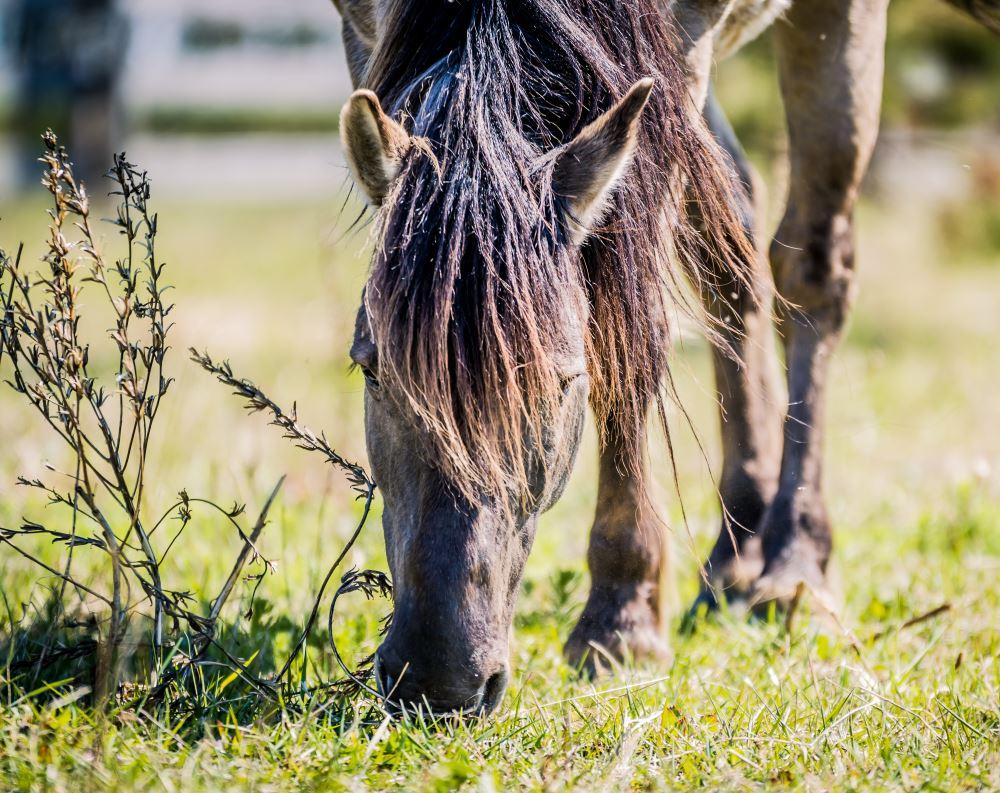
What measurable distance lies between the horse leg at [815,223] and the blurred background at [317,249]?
11.4 inches

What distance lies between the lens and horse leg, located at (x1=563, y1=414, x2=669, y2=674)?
99.5 inches

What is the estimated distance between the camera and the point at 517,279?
178cm

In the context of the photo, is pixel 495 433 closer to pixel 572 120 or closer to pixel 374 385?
pixel 374 385

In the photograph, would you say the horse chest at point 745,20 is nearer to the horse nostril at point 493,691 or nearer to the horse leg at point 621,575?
the horse leg at point 621,575

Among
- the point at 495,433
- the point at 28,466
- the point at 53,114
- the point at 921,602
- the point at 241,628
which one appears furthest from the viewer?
the point at 53,114

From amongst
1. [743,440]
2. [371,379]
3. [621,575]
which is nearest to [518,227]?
[371,379]

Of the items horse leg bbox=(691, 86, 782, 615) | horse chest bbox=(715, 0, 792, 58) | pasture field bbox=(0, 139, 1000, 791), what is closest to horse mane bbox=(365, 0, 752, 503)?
pasture field bbox=(0, 139, 1000, 791)

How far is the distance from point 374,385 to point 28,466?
2411mm

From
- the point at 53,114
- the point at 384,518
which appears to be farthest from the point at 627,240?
the point at 53,114

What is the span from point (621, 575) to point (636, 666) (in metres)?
0.23

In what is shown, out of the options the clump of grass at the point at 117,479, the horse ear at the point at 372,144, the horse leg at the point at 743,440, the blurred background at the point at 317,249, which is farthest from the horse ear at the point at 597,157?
the horse leg at the point at 743,440

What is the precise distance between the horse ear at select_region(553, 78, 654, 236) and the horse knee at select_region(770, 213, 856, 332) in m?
1.35

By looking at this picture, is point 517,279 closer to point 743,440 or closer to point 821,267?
point 743,440

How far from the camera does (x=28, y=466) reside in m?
3.77
